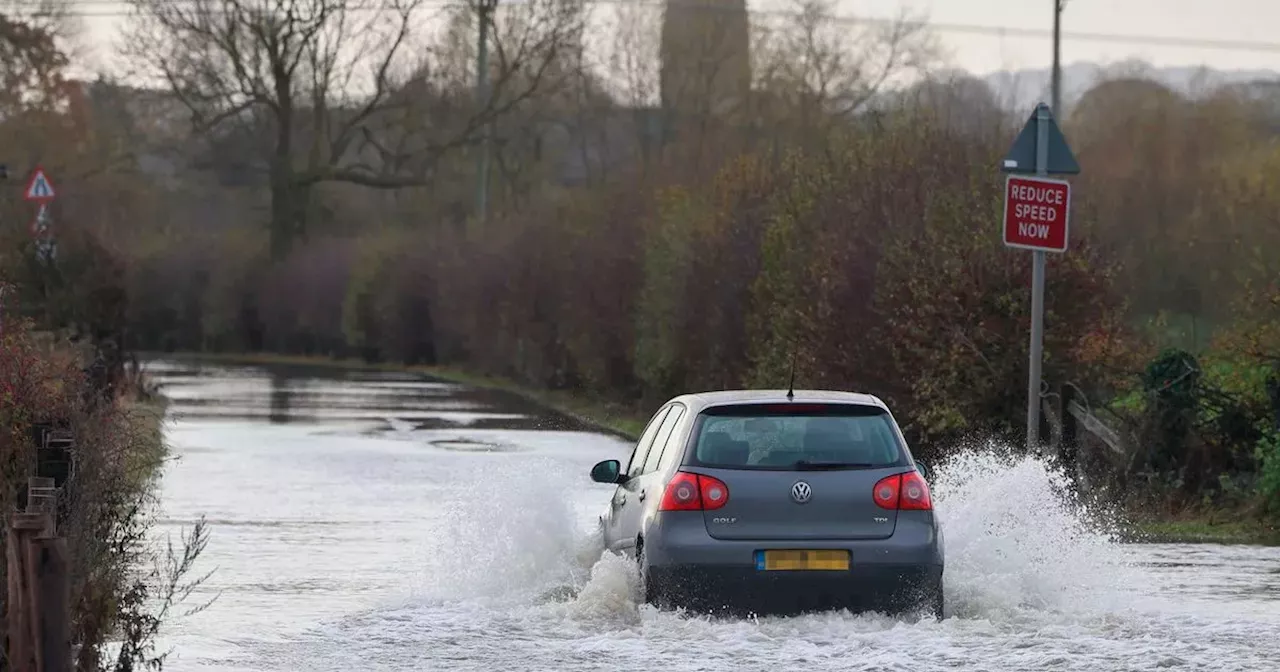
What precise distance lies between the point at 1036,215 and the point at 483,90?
45195mm

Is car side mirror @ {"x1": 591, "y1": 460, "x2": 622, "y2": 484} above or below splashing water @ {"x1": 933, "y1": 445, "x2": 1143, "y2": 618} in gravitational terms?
above

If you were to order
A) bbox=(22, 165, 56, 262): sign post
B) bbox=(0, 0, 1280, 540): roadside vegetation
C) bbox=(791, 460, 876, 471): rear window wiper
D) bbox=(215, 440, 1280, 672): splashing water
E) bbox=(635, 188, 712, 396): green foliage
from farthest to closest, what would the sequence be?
bbox=(22, 165, 56, 262): sign post, bbox=(635, 188, 712, 396): green foliage, bbox=(0, 0, 1280, 540): roadside vegetation, bbox=(791, 460, 876, 471): rear window wiper, bbox=(215, 440, 1280, 672): splashing water

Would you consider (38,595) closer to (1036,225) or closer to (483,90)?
(1036,225)

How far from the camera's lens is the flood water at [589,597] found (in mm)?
11242

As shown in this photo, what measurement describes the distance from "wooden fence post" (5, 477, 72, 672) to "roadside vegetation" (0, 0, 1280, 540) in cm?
1224

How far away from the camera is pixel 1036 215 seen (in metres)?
17.3

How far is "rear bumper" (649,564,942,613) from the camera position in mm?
12039

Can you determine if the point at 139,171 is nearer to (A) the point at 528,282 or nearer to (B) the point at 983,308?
(A) the point at 528,282

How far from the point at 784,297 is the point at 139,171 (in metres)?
46.9

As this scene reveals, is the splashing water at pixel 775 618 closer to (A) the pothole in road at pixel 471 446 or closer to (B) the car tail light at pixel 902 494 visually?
(B) the car tail light at pixel 902 494

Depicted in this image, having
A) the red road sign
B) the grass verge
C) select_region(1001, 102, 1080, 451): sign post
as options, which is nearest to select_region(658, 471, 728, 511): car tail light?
select_region(1001, 102, 1080, 451): sign post

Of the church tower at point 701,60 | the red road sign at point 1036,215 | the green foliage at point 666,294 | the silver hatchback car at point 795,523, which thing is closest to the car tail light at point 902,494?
the silver hatchback car at point 795,523

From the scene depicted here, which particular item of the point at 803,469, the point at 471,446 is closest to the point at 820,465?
the point at 803,469

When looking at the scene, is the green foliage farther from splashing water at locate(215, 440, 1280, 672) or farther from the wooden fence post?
the wooden fence post
